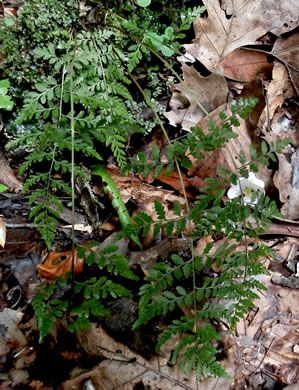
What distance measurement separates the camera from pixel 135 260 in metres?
2.84

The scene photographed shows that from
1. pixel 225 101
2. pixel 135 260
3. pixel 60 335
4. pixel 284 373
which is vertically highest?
pixel 225 101

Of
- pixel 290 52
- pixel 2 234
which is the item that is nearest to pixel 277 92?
pixel 290 52

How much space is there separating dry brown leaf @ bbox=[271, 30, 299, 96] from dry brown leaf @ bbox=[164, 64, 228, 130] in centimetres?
66

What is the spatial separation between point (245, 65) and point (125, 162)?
1536 mm

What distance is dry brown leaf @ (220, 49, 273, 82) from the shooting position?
3.34 meters

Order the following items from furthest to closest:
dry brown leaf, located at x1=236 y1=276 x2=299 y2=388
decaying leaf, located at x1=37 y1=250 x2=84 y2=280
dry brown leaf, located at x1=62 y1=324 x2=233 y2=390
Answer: decaying leaf, located at x1=37 y1=250 x2=84 y2=280
dry brown leaf, located at x1=236 y1=276 x2=299 y2=388
dry brown leaf, located at x1=62 y1=324 x2=233 y2=390

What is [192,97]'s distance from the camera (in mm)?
3191

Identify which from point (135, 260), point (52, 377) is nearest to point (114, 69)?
point (135, 260)

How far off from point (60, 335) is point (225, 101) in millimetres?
2124

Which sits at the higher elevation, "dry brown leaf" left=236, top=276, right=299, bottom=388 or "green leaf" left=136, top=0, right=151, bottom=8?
"green leaf" left=136, top=0, right=151, bottom=8

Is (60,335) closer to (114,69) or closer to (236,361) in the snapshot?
(236,361)

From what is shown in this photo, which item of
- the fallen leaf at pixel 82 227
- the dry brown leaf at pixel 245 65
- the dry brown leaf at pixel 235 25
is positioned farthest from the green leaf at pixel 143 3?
the fallen leaf at pixel 82 227

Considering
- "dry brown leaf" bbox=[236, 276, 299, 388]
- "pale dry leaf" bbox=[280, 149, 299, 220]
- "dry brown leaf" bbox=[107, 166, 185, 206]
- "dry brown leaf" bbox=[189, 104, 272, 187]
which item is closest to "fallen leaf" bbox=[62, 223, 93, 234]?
"dry brown leaf" bbox=[107, 166, 185, 206]

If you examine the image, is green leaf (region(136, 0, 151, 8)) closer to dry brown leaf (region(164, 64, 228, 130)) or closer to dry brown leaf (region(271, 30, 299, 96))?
dry brown leaf (region(164, 64, 228, 130))
